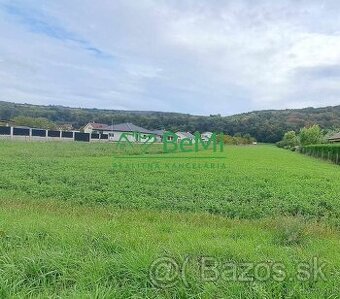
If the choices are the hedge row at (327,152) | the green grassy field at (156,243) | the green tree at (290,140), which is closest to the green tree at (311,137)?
the hedge row at (327,152)

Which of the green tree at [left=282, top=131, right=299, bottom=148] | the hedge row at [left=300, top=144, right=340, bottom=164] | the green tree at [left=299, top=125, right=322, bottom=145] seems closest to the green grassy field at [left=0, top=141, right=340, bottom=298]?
the hedge row at [left=300, top=144, right=340, bottom=164]

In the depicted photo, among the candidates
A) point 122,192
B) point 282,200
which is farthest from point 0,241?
point 282,200

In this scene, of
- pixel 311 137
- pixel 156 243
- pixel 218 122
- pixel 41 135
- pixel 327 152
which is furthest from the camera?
pixel 218 122

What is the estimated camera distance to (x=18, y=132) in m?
50.7

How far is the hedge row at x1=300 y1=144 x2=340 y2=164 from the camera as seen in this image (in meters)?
32.0

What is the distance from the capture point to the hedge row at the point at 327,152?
3199 centimetres

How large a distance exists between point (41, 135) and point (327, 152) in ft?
146

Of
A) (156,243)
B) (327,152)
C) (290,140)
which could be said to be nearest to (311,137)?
(290,140)

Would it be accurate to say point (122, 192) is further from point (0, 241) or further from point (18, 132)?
point (18, 132)

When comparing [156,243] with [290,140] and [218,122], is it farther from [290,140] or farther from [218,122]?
[218,122]

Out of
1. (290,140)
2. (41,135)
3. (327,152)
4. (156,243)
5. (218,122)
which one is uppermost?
(218,122)

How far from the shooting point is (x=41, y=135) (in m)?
53.5

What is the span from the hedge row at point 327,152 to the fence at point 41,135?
39.2 metres

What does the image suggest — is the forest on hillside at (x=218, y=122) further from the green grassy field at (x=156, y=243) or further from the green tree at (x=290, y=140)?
the green grassy field at (x=156, y=243)
